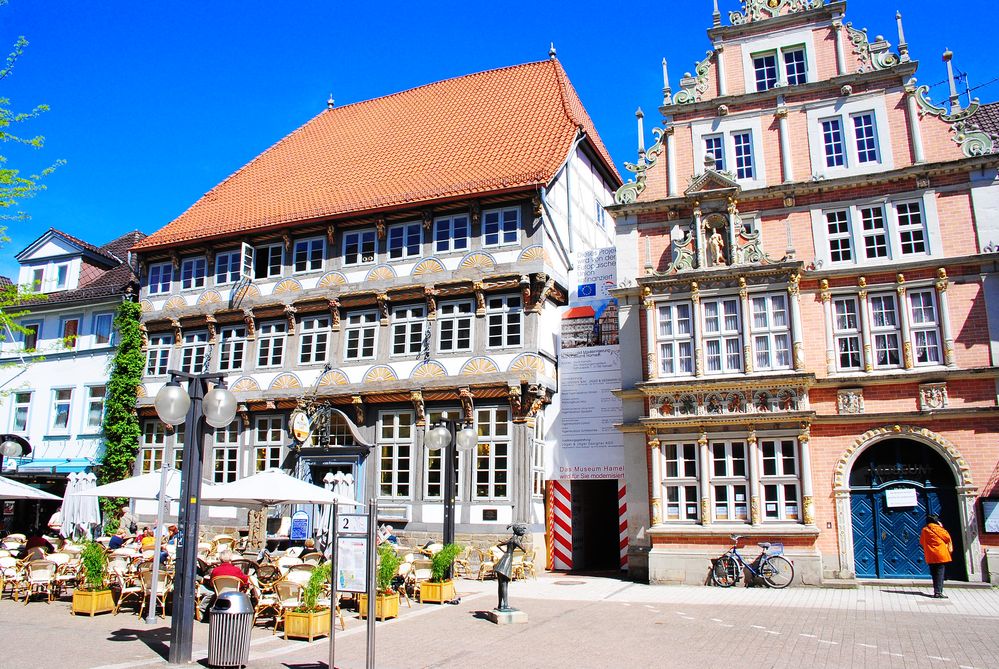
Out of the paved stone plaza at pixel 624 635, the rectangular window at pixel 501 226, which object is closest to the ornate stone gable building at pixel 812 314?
the paved stone plaza at pixel 624 635

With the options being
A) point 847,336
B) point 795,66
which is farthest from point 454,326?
point 795,66

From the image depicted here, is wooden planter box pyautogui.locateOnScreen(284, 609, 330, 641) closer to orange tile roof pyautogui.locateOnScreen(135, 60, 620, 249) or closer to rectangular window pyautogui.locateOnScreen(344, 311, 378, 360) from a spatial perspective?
rectangular window pyautogui.locateOnScreen(344, 311, 378, 360)

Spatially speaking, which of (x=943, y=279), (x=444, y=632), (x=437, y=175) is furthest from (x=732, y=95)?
(x=444, y=632)

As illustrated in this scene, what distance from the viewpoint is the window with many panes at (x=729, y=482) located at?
60.1 ft

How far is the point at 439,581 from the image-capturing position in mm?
14844

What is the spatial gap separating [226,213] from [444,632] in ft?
64.3

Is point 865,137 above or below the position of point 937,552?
above

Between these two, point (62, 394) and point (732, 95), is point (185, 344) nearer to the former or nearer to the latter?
point (62, 394)

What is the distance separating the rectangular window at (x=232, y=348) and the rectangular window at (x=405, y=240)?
579cm

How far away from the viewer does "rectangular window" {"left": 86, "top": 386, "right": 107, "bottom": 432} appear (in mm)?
27906

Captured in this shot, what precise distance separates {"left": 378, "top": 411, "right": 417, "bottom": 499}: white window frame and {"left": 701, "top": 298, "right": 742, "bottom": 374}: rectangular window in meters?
8.27

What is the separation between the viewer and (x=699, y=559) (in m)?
18.1

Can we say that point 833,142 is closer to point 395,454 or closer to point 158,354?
point 395,454

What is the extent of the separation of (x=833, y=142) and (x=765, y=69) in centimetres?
270
